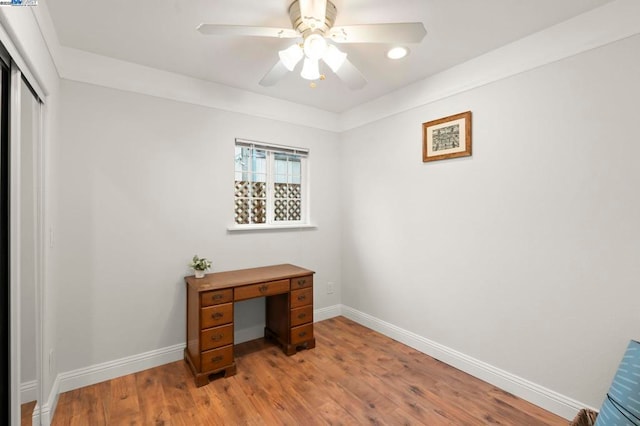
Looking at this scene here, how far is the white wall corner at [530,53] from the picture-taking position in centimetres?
176

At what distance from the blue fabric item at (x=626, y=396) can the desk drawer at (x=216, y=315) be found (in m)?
2.36

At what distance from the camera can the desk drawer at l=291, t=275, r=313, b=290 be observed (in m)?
2.87

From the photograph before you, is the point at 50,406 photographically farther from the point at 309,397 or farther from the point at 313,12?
the point at 313,12

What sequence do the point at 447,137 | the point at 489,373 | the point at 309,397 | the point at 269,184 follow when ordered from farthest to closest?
the point at 269,184
the point at 447,137
the point at 489,373
the point at 309,397

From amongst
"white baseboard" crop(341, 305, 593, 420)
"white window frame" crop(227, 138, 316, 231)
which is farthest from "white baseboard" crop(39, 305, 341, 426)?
"white baseboard" crop(341, 305, 593, 420)

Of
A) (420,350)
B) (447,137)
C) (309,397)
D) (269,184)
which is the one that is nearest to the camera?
(309,397)

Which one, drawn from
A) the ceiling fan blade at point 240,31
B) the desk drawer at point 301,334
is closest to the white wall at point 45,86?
the ceiling fan blade at point 240,31

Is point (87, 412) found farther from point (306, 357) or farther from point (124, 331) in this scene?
point (306, 357)

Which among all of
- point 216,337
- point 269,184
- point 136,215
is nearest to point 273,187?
point 269,184

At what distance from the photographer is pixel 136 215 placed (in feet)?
8.31

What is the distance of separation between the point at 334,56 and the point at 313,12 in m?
0.25

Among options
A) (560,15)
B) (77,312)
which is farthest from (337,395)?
(560,15)

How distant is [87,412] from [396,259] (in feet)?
8.96

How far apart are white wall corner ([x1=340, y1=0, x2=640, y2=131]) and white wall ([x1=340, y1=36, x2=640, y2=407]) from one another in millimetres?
→ 57
